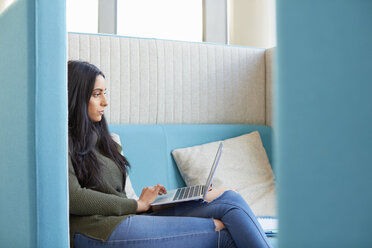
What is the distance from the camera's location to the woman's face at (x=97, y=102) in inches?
64.7

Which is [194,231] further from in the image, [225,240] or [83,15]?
[83,15]

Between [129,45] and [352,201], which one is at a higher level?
[129,45]

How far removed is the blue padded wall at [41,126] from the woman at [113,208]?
1.02ft

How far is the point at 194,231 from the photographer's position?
1357 millimetres

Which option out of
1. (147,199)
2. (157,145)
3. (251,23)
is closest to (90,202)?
(147,199)

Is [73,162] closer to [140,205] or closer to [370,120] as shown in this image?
[140,205]

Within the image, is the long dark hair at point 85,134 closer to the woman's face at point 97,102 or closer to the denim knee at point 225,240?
the woman's face at point 97,102

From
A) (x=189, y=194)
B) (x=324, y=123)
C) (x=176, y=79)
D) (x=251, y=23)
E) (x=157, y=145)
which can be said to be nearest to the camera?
(x=324, y=123)

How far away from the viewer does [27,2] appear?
38.6 inches

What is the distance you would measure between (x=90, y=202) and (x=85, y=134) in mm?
332

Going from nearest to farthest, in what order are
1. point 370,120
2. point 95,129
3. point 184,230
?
point 370,120 < point 184,230 < point 95,129

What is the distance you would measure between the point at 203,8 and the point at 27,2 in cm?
309

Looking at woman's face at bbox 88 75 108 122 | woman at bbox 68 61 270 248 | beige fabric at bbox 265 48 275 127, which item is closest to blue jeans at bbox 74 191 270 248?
woman at bbox 68 61 270 248

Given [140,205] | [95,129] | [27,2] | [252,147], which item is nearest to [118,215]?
[140,205]
